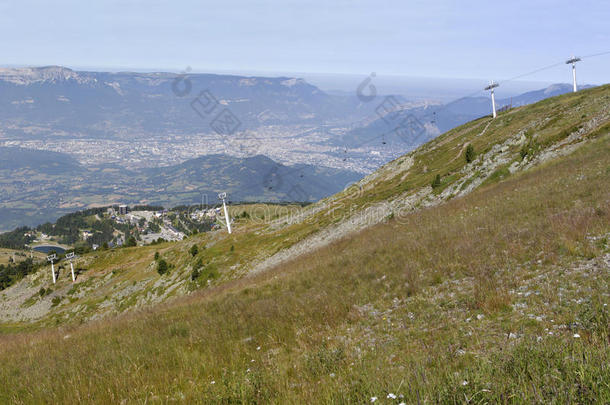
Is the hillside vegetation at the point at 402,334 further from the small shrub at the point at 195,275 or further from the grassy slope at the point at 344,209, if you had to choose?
the small shrub at the point at 195,275

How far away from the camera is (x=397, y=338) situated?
7.41 m

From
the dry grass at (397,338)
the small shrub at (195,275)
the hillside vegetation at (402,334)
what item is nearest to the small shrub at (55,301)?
the small shrub at (195,275)

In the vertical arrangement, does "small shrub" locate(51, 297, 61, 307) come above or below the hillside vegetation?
below

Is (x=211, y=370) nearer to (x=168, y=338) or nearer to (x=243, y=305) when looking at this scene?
(x=168, y=338)

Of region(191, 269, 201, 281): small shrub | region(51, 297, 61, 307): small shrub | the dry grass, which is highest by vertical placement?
the dry grass

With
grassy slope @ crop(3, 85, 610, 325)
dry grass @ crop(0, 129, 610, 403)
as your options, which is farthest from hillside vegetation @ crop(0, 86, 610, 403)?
grassy slope @ crop(3, 85, 610, 325)

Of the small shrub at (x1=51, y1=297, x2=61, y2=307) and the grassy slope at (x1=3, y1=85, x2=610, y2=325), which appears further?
the small shrub at (x1=51, y1=297, x2=61, y2=307)

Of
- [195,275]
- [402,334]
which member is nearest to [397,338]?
[402,334]

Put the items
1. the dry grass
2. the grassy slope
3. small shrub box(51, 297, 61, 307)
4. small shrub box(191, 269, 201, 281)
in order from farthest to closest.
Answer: small shrub box(51, 297, 61, 307) < small shrub box(191, 269, 201, 281) < the grassy slope < the dry grass

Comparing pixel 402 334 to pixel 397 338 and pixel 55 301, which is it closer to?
pixel 397 338

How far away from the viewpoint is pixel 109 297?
72000 millimetres

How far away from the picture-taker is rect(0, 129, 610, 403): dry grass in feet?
14.7

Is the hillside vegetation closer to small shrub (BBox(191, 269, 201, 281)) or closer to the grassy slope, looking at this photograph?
the grassy slope

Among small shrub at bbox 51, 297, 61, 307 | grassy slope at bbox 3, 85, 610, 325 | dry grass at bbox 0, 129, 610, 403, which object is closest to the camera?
dry grass at bbox 0, 129, 610, 403
